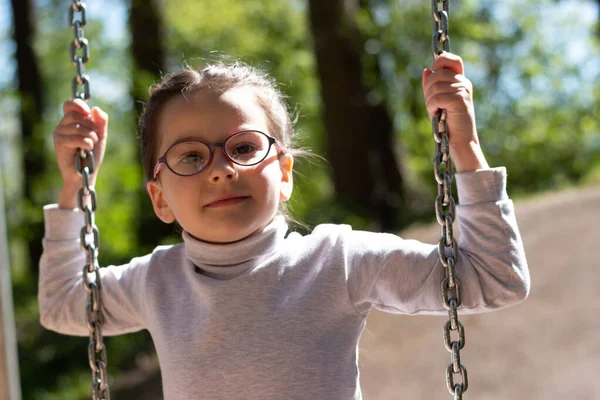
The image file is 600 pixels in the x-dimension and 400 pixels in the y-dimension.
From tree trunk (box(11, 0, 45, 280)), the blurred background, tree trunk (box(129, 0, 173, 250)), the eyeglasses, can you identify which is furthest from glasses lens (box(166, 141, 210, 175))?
tree trunk (box(11, 0, 45, 280))

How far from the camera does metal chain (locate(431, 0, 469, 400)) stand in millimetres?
1771

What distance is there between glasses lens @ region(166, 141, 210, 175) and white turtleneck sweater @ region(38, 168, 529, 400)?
193mm

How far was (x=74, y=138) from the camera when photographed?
2.28 m

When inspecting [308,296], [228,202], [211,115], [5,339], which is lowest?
[5,339]

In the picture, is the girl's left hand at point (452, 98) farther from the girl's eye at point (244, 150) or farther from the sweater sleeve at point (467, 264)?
the girl's eye at point (244, 150)

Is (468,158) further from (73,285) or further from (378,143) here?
(378,143)

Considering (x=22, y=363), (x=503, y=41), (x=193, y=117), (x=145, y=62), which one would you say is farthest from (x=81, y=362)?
(x=503, y=41)

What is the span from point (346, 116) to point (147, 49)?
2505mm

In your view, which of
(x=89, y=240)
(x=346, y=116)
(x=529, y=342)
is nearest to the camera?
(x=89, y=240)

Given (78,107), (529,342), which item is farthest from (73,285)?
(529,342)

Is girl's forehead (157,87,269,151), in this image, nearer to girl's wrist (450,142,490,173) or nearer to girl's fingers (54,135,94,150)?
girl's fingers (54,135,94,150)

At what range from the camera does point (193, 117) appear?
1984 millimetres

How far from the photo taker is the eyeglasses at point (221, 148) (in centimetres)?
192

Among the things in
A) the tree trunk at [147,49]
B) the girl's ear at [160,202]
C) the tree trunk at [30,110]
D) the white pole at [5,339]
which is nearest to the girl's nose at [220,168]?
the girl's ear at [160,202]
